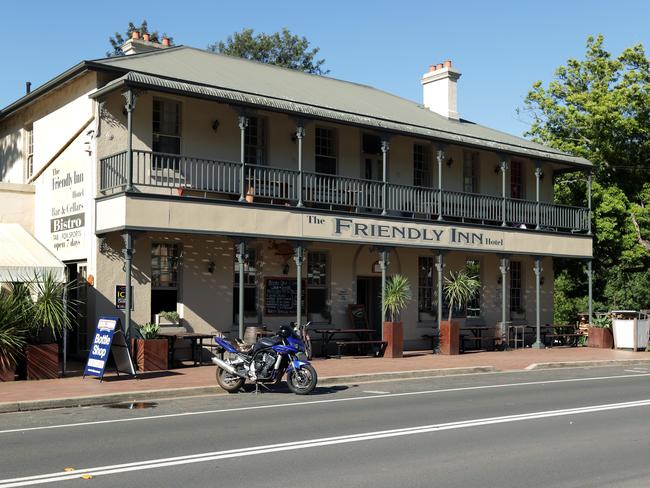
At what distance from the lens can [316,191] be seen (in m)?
22.5

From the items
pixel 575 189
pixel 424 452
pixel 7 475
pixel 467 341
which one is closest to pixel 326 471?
pixel 424 452

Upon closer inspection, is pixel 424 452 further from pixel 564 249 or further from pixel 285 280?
pixel 564 249

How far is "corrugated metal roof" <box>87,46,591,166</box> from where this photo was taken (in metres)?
20.1

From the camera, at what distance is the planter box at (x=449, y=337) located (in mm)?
23969

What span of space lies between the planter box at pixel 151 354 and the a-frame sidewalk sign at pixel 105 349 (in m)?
0.93

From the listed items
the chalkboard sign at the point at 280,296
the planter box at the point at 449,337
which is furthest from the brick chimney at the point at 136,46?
the planter box at the point at 449,337

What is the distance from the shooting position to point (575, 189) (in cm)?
3319

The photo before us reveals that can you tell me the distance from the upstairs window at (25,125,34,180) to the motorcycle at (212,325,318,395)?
37.6ft

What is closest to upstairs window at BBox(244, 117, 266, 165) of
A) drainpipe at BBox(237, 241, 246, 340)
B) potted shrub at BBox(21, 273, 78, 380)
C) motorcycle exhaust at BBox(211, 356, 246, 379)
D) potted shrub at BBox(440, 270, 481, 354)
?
drainpipe at BBox(237, 241, 246, 340)

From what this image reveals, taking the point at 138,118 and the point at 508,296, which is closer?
the point at 138,118

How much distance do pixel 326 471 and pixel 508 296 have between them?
2150 cm

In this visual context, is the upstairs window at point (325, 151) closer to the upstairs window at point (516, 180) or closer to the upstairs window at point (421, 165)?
the upstairs window at point (421, 165)

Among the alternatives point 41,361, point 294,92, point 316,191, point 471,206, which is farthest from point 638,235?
point 41,361

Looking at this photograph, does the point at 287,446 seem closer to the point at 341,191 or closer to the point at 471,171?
the point at 341,191
